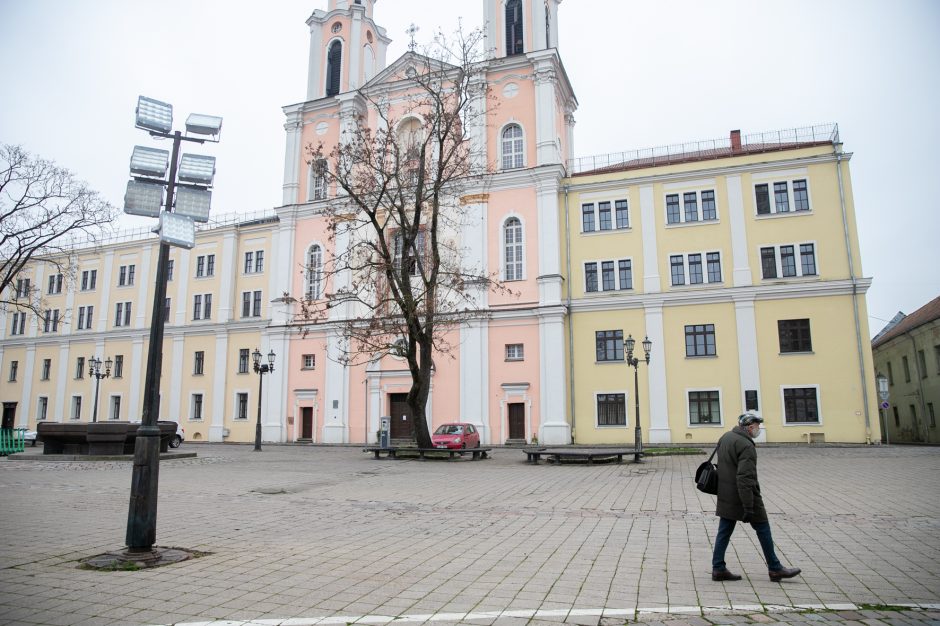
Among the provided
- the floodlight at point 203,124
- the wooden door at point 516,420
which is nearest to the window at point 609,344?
the wooden door at point 516,420

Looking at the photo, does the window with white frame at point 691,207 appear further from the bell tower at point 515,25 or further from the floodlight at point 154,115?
the floodlight at point 154,115

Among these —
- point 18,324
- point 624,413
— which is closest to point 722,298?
point 624,413

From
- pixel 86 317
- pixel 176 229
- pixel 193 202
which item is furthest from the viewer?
pixel 86 317

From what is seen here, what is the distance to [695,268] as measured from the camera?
34.1m

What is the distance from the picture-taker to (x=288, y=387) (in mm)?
40438

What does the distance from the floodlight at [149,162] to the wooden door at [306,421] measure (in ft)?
110

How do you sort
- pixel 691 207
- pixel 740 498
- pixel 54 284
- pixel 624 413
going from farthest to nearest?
pixel 54 284, pixel 691 207, pixel 624 413, pixel 740 498

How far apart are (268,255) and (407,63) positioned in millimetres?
15843

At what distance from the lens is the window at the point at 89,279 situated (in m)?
51.3

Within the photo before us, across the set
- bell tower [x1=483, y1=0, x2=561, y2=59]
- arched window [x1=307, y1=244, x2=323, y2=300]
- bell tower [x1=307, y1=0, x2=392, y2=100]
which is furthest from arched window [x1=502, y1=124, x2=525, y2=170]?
arched window [x1=307, y1=244, x2=323, y2=300]

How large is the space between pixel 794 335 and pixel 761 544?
28952mm

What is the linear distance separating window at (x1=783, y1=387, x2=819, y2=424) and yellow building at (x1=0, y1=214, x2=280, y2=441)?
102 ft

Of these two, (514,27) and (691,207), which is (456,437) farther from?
(514,27)

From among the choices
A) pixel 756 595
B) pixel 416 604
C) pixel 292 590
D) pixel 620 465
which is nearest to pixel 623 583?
pixel 756 595
